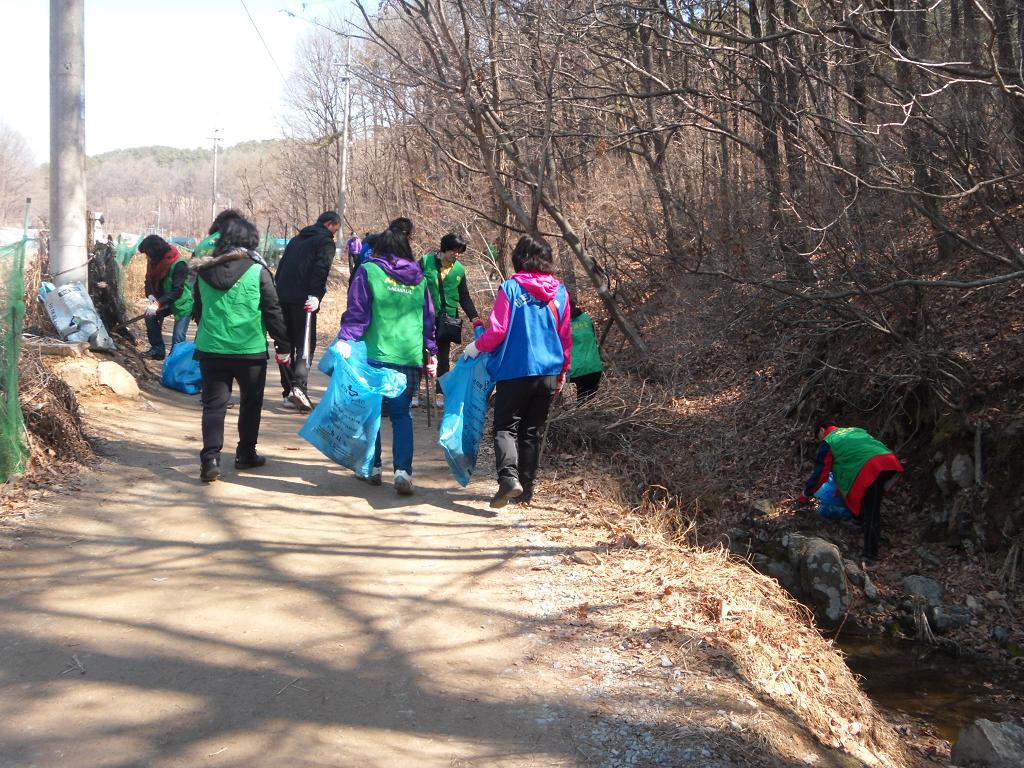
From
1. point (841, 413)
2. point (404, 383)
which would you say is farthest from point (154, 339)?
point (841, 413)

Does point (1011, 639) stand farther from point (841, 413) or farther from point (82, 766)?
point (82, 766)

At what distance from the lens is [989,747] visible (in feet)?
16.2

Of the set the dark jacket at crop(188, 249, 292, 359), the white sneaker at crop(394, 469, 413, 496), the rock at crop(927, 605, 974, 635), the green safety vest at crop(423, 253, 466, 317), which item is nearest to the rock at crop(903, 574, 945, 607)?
the rock at crop(927, 605, 974, 635)

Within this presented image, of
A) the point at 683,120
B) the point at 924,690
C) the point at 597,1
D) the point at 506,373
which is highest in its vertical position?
the point at 597,1

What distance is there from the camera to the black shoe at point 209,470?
6.35 meters

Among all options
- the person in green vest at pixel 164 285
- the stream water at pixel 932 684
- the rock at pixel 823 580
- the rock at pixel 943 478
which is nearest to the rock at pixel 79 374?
the person in green vest at pixel 164 285

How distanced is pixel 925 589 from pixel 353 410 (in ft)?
16.7

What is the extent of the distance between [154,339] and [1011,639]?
9317 mm

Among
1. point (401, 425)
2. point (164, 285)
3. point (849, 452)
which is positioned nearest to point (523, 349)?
point (401, 425)

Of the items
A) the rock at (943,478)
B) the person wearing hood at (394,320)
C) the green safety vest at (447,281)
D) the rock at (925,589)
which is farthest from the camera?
the green safety vest at (447,281)

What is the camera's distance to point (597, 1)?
10.4 m

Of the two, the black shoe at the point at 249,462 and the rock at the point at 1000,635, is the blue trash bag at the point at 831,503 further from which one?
the black shoe at the point at 249,462

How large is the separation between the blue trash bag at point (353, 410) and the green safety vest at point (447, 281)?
3.28 m

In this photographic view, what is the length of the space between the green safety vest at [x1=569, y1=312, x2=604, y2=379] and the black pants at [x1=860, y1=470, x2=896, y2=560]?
2818mm
